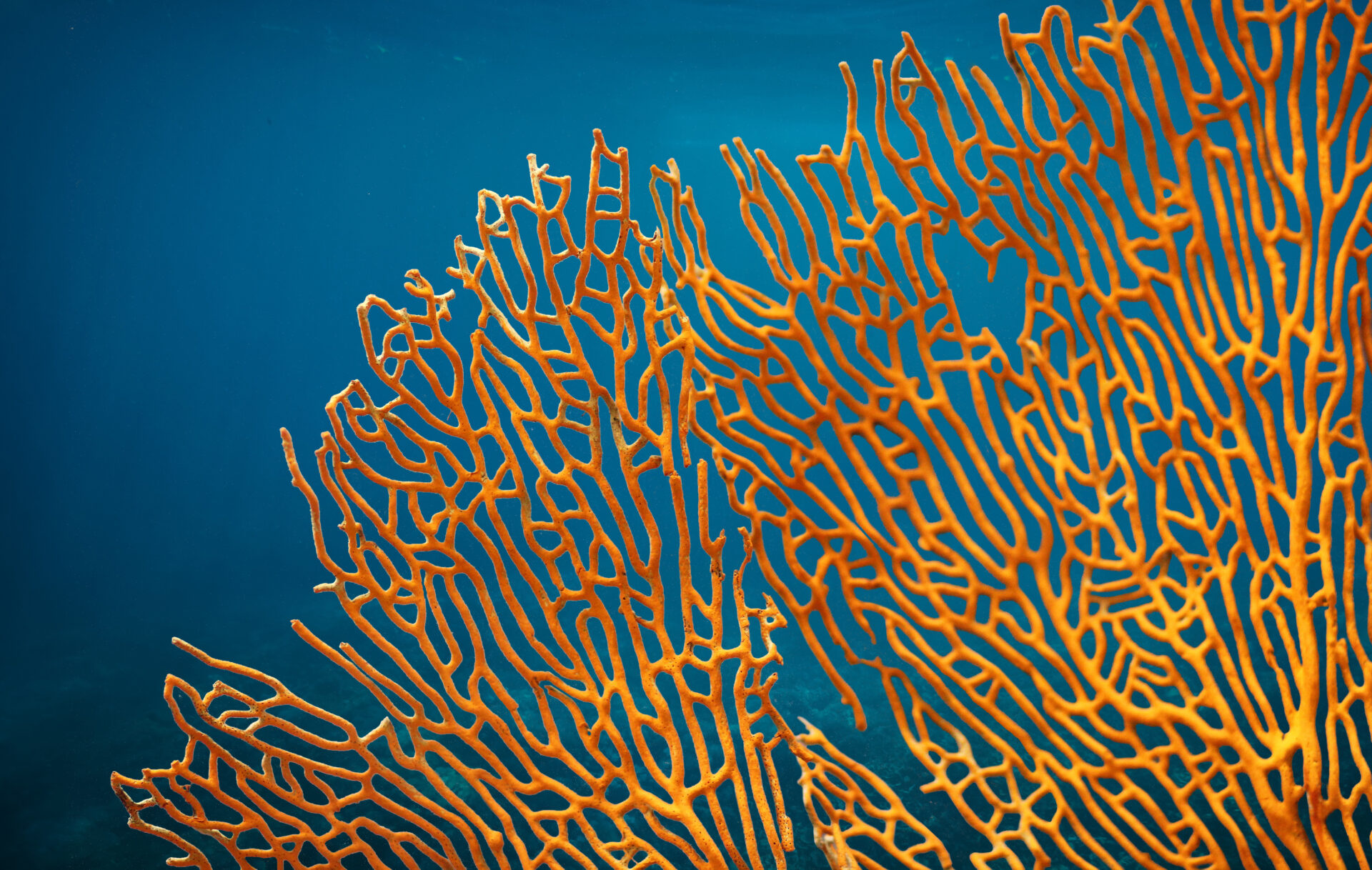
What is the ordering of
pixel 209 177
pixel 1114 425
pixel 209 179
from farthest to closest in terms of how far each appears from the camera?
pixel 209 179, pixel 209 177, pixel 1114 425

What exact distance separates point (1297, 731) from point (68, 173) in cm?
4688

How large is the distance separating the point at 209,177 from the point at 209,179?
50 cm

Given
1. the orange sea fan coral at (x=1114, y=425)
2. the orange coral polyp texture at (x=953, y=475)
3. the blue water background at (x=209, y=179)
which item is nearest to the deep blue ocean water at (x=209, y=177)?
the blue water background at (x=209, y=179)

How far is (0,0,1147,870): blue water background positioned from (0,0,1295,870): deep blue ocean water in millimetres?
93

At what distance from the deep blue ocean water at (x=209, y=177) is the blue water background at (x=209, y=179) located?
9 cm

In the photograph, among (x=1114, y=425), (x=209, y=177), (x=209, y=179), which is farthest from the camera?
(x=209, y=179)

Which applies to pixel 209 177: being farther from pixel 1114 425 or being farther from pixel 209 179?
pixel 1114 425

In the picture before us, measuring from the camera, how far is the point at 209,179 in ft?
129

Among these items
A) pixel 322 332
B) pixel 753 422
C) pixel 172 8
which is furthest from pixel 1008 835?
pixel 322 332

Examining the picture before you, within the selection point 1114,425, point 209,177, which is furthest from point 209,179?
→ point 1114,425

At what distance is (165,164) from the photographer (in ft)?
114

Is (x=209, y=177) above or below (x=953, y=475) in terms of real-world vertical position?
above

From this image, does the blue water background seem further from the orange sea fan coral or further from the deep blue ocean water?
the orange sea fan coral

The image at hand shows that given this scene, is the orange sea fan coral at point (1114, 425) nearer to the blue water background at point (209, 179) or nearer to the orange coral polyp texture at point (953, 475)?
the orange coral polyp texture at point (953, 475)
